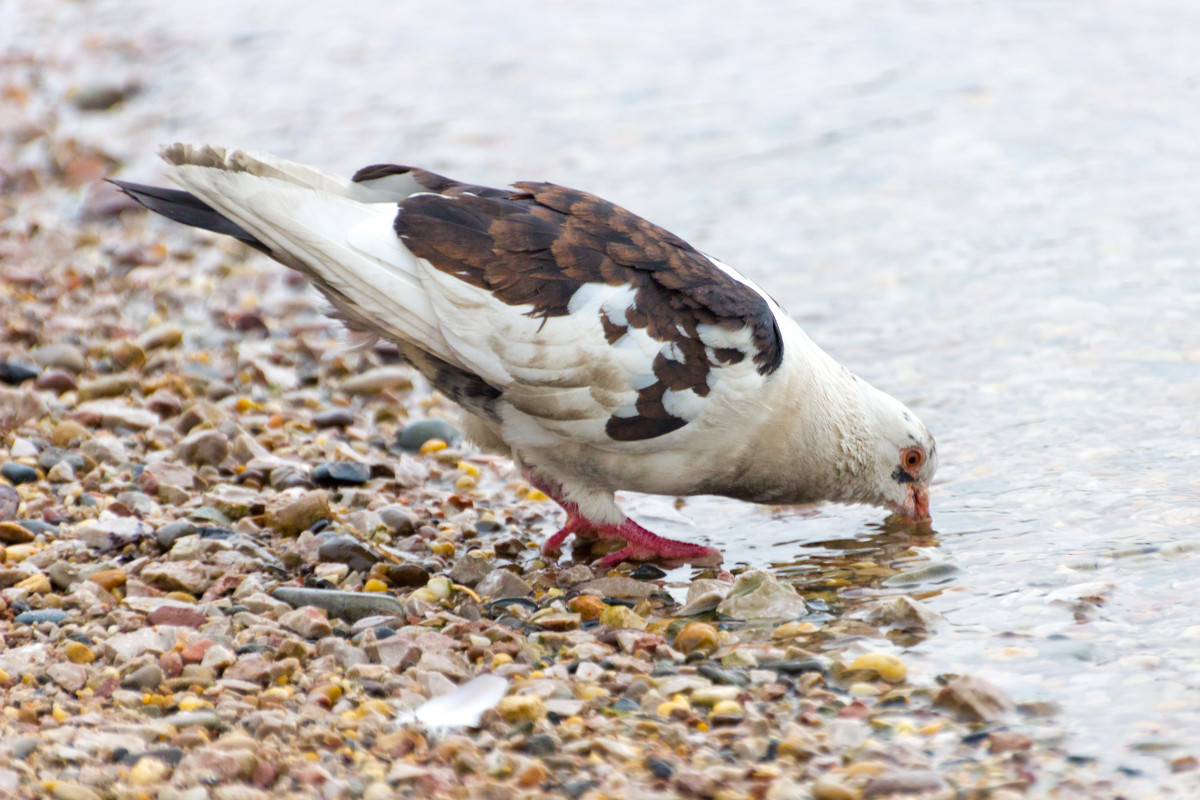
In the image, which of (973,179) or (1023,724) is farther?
(973,179)

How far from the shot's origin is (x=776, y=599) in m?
4.55

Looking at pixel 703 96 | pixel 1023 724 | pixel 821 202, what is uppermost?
pixel 703 96

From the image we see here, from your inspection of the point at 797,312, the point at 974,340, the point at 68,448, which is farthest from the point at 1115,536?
the point at 68,448

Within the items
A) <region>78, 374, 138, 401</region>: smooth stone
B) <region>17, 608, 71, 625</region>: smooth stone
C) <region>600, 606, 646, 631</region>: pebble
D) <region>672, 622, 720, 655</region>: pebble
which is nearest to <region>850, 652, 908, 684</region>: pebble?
<region>672, 622, 720, 655</region>: pebble

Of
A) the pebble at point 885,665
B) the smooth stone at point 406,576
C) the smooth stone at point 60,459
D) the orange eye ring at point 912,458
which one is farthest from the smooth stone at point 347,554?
the orange eye ring at point 912,458

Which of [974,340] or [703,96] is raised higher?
[703,96]

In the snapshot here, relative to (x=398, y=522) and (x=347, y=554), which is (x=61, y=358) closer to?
(x=398, y=522)

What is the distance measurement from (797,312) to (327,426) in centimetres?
303

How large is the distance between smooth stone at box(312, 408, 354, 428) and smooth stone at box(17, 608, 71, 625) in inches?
87.9

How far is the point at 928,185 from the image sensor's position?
9.45 m

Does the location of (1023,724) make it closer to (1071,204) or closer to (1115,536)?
(1115,536)

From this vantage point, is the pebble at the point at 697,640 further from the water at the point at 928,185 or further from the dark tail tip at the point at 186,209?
the dark tail tip at the point at 186,209

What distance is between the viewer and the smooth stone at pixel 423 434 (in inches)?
249

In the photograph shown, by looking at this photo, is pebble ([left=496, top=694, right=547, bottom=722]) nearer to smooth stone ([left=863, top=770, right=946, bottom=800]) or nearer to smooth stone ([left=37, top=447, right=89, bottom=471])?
smooth stone ([left=863, top=770, right=946, bottom=800])
